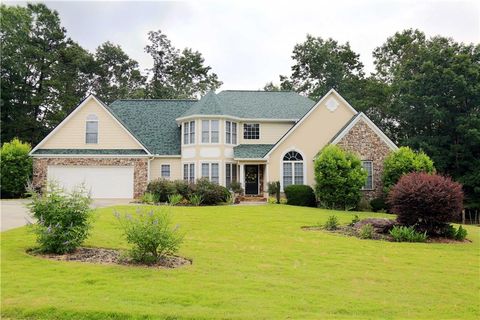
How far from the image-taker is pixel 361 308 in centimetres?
611

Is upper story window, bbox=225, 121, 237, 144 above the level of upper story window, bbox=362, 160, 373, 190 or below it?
above

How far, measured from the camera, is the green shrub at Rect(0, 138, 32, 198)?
25078mm

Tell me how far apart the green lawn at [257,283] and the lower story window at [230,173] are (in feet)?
49.3

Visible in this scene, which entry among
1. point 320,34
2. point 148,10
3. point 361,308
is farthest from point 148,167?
point 320,34

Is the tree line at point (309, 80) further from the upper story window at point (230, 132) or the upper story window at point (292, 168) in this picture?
the upper story window at point (230, 132)

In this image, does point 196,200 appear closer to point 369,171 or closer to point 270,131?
point 270,131

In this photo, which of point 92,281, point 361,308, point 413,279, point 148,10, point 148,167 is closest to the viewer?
point 361,308

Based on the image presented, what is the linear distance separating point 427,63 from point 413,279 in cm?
2936

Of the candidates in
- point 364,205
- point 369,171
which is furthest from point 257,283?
point 369,171

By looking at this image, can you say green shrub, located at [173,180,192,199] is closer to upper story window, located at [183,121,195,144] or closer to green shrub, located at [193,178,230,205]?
green shrub, located at [193,178,230,205]

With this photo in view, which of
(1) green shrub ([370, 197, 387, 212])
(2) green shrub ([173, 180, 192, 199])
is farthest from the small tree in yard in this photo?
(2) green shrub ([173, 180, 192, 199])

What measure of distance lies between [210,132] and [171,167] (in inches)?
154

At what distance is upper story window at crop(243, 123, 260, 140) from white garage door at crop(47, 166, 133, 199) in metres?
8.39

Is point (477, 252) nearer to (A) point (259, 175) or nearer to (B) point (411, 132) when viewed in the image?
(A) point (259, 175)
